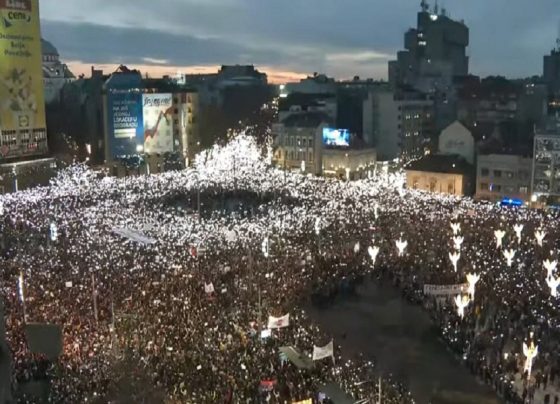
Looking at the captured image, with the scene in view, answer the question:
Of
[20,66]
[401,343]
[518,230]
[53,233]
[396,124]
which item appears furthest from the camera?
[396,124]

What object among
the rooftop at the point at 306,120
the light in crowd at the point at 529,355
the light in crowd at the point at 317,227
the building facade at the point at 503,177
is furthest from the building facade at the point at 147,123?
the light in crowd at the point at 529,355

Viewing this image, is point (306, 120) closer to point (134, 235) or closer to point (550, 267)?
point (134, 235)

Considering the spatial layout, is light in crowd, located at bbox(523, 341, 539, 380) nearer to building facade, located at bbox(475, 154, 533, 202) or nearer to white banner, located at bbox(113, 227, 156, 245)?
white banner, located at bbox(113, 227, 156, 245)

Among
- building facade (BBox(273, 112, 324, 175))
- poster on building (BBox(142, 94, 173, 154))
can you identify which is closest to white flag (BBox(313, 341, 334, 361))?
building facade (BBox(273, 112, 324, 175))

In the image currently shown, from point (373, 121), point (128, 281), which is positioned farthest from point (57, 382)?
point (373, 121)

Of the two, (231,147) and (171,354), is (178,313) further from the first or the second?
(231,147)

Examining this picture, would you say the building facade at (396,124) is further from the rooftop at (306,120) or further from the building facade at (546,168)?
the building facade at (546,168)

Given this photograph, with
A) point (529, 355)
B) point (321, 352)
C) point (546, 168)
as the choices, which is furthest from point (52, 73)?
point (529, 355)
